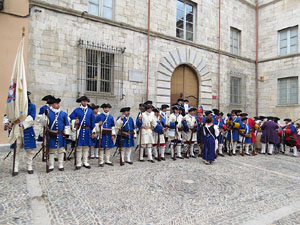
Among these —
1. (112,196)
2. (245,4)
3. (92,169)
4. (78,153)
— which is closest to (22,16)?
(78,153)

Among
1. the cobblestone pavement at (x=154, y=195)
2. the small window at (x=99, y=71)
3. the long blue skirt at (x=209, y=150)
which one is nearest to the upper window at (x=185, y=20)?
the small window at (x=99, y=71)

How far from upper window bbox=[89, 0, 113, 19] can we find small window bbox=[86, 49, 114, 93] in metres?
1.68

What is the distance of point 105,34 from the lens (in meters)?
9.55

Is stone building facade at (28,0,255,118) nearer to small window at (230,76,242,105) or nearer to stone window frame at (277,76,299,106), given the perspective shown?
small window at (230,76,242,105)

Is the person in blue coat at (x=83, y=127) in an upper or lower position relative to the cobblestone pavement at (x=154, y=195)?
upper

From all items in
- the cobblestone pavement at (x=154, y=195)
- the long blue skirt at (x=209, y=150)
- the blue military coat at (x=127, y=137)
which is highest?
the blue military coat at (x=127, y=137)

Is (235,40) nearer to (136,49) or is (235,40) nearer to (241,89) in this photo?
(241,89)

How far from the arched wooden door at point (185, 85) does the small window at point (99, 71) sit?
345 cm

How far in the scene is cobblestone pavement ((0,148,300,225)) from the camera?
10.9 ft

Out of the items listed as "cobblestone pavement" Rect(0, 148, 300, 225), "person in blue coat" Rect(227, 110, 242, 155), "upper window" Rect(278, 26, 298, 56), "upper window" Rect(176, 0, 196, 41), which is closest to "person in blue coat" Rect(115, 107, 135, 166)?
"cobblestone pavement" Rect(0, 148, 300, 225)

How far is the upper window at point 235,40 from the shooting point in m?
14.4

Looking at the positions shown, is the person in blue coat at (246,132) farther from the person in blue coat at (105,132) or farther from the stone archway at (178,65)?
the person in blue coat at (105,132)

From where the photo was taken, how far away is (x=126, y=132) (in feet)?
21.7

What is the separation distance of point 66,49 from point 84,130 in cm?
425
